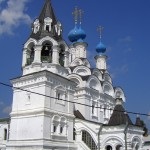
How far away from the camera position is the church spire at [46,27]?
794 inches

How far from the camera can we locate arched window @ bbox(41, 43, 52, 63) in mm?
19706

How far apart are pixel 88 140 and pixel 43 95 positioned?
502cm

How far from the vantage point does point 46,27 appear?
20453 mm

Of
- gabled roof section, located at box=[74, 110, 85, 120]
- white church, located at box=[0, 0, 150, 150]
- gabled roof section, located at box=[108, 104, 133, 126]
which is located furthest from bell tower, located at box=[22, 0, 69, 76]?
gabled roof section, located at box=[108, 104, 133, 126]

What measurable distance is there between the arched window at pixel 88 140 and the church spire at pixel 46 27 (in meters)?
6.39

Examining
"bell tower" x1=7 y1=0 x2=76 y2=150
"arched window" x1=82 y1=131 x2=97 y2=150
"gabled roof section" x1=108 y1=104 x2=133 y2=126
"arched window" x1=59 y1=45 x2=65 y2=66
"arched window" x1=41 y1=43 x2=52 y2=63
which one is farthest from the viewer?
"arched window" x1=59 y1=45 x2=65 y2=66

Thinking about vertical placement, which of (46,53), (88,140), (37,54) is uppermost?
(46,53)

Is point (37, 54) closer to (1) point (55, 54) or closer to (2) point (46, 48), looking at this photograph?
(2) point (46, 48)

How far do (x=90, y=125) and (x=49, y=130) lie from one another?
12.0 ft

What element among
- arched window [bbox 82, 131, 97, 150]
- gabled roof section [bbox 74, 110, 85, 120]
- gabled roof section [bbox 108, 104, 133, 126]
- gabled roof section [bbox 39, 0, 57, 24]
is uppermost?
gabled roof section [bbox 39, 0, 57, 24]

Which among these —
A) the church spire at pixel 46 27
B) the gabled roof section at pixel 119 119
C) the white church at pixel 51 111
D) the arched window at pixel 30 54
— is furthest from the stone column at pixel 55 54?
the gabled roof section at pixel 119 119

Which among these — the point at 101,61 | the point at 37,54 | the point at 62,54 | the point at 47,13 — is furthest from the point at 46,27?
the point at 101,61

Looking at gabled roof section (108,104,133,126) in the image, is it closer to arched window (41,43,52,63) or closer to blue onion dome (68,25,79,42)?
arched window (41,43,52,63)

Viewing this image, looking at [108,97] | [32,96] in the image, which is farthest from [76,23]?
[32,96]
